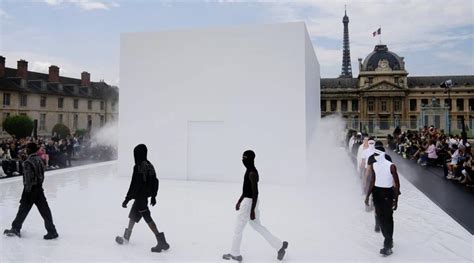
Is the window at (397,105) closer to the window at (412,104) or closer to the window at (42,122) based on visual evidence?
the window at (412,104)

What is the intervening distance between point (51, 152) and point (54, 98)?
30209 mm

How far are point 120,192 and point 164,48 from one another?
523 centimetres

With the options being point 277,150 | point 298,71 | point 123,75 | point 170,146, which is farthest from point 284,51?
point 123,75

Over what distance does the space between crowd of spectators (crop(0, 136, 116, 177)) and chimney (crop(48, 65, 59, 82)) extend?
24.8 metres

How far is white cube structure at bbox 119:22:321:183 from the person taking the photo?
1098 centimetres

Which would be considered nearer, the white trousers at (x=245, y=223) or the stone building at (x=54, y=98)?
the white trousers at (x=245, y=223)

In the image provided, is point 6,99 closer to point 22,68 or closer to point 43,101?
point 22,68

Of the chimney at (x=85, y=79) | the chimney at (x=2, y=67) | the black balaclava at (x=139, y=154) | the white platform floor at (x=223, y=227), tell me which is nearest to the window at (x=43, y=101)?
the chimney at (x=2, y=67)

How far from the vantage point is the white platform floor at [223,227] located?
16.4 ft

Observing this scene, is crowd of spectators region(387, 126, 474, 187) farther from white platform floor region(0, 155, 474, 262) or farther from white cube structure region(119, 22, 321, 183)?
white cube structure region(119, 22, 321, 183)

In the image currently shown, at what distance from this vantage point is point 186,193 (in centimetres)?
966

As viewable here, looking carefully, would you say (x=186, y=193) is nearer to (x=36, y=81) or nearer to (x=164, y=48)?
(x=164, y=48)

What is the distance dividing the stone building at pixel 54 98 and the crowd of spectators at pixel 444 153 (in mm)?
35476

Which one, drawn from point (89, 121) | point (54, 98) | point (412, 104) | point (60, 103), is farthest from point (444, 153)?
point (412, 104)
